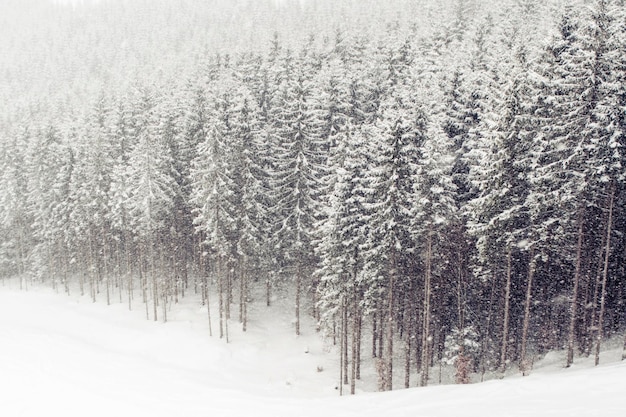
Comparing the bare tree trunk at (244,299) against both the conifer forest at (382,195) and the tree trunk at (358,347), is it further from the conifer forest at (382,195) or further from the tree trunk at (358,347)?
the tree trunk at (358,347)

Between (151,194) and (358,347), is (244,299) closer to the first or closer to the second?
(151,194)

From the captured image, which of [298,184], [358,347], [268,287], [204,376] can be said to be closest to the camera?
[358,347]

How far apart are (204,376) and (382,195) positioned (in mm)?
16884

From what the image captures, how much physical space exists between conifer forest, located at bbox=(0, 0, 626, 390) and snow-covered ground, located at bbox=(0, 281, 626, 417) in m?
2.27

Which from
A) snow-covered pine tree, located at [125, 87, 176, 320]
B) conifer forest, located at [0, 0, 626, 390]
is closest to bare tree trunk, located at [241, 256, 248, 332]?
conifer forest, located at [0, 0, 626, 390]

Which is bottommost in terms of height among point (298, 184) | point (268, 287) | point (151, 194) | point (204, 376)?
point (204, 376)

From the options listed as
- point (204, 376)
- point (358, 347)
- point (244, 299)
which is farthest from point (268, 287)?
point (358, 347)

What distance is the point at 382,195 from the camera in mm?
26109

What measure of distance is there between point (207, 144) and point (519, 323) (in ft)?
85.4

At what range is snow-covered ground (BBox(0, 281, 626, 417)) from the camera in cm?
1487

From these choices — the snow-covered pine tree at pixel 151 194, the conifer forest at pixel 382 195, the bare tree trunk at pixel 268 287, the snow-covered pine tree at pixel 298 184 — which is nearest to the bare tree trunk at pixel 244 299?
the conifer forest at pixel 382 195

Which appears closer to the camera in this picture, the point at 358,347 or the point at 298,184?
the point at 358,347

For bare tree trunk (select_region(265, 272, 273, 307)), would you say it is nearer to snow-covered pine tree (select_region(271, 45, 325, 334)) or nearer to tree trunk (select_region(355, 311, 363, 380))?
snow-covered pine tree (select_region(271, 45, 325, 334))

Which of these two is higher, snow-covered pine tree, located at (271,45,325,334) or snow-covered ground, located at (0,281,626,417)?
snow-covered pine tree, located at (271,45,325,334)
